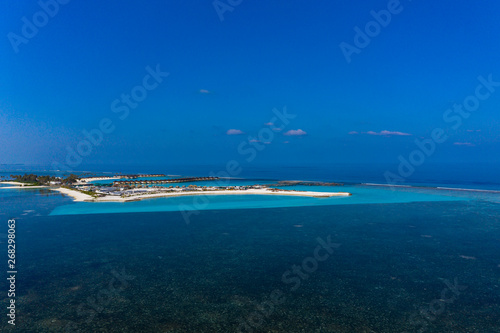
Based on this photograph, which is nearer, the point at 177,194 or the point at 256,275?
the point at 256,275

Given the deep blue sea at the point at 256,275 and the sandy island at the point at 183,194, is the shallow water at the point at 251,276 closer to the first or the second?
the deep blue sea at the point at 256,275

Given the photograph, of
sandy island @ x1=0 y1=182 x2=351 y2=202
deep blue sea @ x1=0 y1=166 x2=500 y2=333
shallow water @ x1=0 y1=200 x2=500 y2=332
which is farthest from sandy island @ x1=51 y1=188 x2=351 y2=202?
shallow water @ x1=0 y1=200 x2=500 y2=332

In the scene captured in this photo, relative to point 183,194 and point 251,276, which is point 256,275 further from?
point 183,194

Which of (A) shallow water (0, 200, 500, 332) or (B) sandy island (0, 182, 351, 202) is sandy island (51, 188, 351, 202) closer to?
(B) sandy island (0, 182, 351, 202)

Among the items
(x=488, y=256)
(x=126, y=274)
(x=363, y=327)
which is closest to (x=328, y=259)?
(x=363, y=327)

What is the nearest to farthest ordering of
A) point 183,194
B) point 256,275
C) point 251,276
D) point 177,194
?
point 251,276
point 256,275
point 177,194
point 183,194

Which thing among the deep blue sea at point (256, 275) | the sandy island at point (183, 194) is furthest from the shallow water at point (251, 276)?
the sandy island at point (183, 194)

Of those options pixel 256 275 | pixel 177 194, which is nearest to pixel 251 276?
pixel 256 275

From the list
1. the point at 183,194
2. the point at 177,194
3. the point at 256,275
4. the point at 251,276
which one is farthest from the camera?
the point at 183,194
